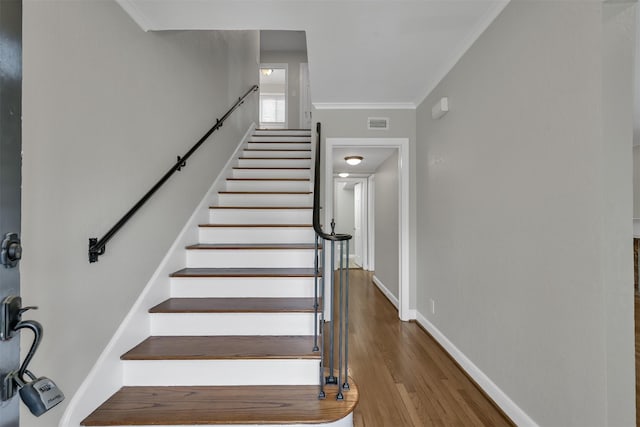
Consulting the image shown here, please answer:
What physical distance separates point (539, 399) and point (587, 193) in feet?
3.47

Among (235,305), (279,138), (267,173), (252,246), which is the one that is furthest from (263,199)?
(279,138)

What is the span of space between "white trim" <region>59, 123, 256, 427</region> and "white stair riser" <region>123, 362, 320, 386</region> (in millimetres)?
91

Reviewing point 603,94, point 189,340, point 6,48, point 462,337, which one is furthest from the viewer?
point 462,337

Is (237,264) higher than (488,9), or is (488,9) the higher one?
(488,9)

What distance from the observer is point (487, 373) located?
6.76ft

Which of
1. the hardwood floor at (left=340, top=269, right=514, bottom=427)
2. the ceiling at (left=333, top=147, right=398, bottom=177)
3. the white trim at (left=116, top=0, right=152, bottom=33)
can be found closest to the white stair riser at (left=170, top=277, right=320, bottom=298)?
the hardwood floor at (left=340, top=269, right=514, bottom=427)

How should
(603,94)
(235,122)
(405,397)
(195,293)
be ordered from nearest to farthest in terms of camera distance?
(603,94), (405,397), (195,293), (235,122)

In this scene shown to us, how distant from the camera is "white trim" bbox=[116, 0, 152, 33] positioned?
68.5 inches

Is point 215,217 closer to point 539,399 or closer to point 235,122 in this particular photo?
point 235,122

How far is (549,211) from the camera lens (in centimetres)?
151

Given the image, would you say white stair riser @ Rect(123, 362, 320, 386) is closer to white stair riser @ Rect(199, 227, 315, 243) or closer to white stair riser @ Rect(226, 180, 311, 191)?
white stair riser @ Rect(199, 227, 315, 243)

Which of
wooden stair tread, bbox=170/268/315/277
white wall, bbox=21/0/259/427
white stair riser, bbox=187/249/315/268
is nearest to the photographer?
white wall, bbox=21/0/259/427

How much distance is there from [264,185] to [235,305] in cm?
Result: 171

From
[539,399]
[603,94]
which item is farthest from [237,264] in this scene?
[603,94]
